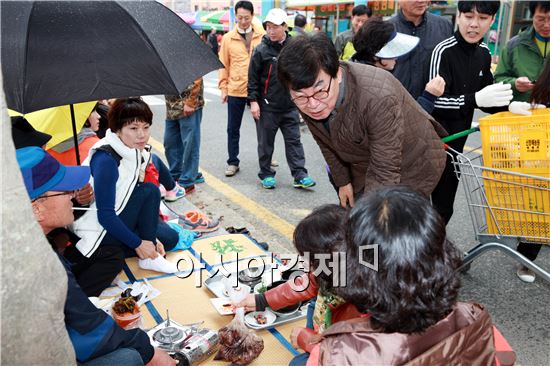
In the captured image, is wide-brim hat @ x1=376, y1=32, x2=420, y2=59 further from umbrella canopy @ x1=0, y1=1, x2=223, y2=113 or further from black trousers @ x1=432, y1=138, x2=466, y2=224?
umbrella canopy @ x1=0, y1=1, x2=223, y2=113

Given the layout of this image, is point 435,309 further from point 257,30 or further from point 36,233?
point 257,30

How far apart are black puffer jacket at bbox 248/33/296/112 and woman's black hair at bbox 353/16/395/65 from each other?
1.87m

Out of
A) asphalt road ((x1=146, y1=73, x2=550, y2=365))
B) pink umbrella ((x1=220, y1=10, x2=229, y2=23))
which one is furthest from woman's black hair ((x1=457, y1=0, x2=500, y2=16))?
pink umbrella ((x1=220, y1=10, x2=229, y2=23))

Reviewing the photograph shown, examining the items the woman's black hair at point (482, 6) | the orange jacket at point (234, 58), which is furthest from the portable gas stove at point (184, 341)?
the orange jacket at point (234, 58)

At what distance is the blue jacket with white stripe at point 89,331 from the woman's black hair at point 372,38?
2086 mm

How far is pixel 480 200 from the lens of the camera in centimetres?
286

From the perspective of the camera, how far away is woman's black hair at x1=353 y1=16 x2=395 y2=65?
119 inches

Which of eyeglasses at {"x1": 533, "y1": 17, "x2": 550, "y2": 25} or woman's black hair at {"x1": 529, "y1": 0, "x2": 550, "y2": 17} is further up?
woman's black hair at {"x1": 529, "y1": 0, "x2": 550, "y2": 17}

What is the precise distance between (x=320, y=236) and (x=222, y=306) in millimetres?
1070

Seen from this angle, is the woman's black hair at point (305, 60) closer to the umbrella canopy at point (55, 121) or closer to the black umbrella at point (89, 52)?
the black umbrella at point (89, 52)

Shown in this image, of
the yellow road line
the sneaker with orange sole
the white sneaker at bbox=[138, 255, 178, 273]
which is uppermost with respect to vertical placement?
the white sneaker at bbox=[138, 255, 178, 273]

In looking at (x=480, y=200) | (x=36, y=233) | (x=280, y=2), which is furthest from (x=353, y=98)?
(x=280, y=2)

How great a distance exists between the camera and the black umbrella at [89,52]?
236 cm

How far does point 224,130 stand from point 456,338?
6.54 m
